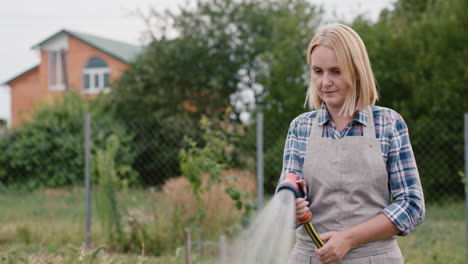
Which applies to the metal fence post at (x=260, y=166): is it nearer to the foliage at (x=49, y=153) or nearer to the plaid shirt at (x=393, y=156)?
the foliage at (x=49, y=153)

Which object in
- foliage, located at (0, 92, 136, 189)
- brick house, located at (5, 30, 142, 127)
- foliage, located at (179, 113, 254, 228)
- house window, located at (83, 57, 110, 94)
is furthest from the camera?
house window, located at (83, 57, 110, 94)

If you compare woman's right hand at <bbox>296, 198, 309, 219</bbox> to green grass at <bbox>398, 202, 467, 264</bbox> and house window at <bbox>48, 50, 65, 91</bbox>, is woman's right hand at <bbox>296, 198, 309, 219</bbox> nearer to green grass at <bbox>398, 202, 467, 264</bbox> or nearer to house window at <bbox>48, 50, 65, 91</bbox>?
green grass at <bbox>398, 202, 467, 264</bbox>

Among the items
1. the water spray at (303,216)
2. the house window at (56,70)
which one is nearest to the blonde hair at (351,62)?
the water spray at (303,216)

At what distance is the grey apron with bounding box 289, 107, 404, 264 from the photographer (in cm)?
158

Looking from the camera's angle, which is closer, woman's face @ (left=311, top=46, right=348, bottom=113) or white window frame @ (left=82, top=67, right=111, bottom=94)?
woman's face @ (left=311, top=46, right=348, bottom=113)

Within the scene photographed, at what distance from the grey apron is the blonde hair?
6 cm

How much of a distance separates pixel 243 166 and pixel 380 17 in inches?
240

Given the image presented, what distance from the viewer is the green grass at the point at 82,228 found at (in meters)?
5.02

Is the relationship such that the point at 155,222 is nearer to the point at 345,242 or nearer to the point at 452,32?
the point at 345,242

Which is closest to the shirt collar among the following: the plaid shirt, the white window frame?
the plaid shirt

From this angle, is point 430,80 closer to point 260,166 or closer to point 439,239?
point 439,239

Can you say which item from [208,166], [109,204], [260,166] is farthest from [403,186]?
[109,204]

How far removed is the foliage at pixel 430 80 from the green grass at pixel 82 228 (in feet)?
3.11

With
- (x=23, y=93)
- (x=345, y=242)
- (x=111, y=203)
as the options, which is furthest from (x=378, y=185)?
(x=23, y=93)
